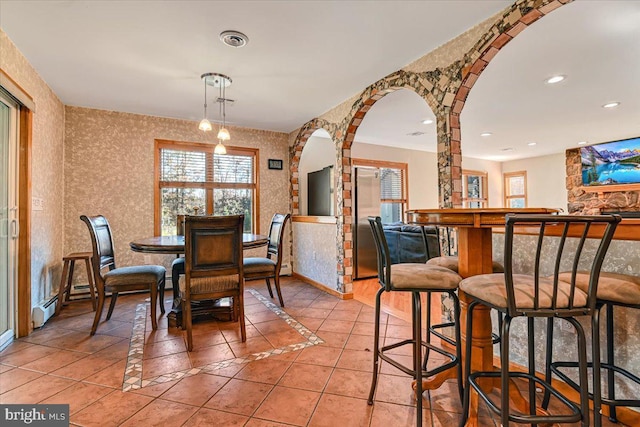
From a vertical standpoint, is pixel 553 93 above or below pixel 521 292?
above

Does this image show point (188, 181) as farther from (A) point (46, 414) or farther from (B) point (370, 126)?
(A) point (46, 414)

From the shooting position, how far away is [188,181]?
4422 millimetres

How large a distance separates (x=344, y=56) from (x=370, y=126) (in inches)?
92.0

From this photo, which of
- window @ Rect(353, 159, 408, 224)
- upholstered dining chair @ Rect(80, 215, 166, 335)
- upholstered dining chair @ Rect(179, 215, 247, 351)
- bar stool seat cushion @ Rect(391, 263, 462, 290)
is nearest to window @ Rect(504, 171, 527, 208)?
window @ Rect(353, 159, 408, 224)

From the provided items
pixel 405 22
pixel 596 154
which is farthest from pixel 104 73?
pixel 596 154

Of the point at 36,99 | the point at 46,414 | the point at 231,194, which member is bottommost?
the point at 46,414

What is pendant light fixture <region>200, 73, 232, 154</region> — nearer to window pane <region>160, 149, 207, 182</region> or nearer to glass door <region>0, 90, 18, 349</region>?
window pane <region>160, 149, 207, 182</region>

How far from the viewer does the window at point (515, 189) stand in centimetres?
834

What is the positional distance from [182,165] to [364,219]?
9.38 feet

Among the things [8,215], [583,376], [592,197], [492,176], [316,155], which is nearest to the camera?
[583,376]

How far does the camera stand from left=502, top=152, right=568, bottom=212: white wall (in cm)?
751

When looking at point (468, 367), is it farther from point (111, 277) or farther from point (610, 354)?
point (111, 277)

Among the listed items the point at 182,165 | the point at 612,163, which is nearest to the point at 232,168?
the point at 182,165

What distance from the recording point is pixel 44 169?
307 centimetres
